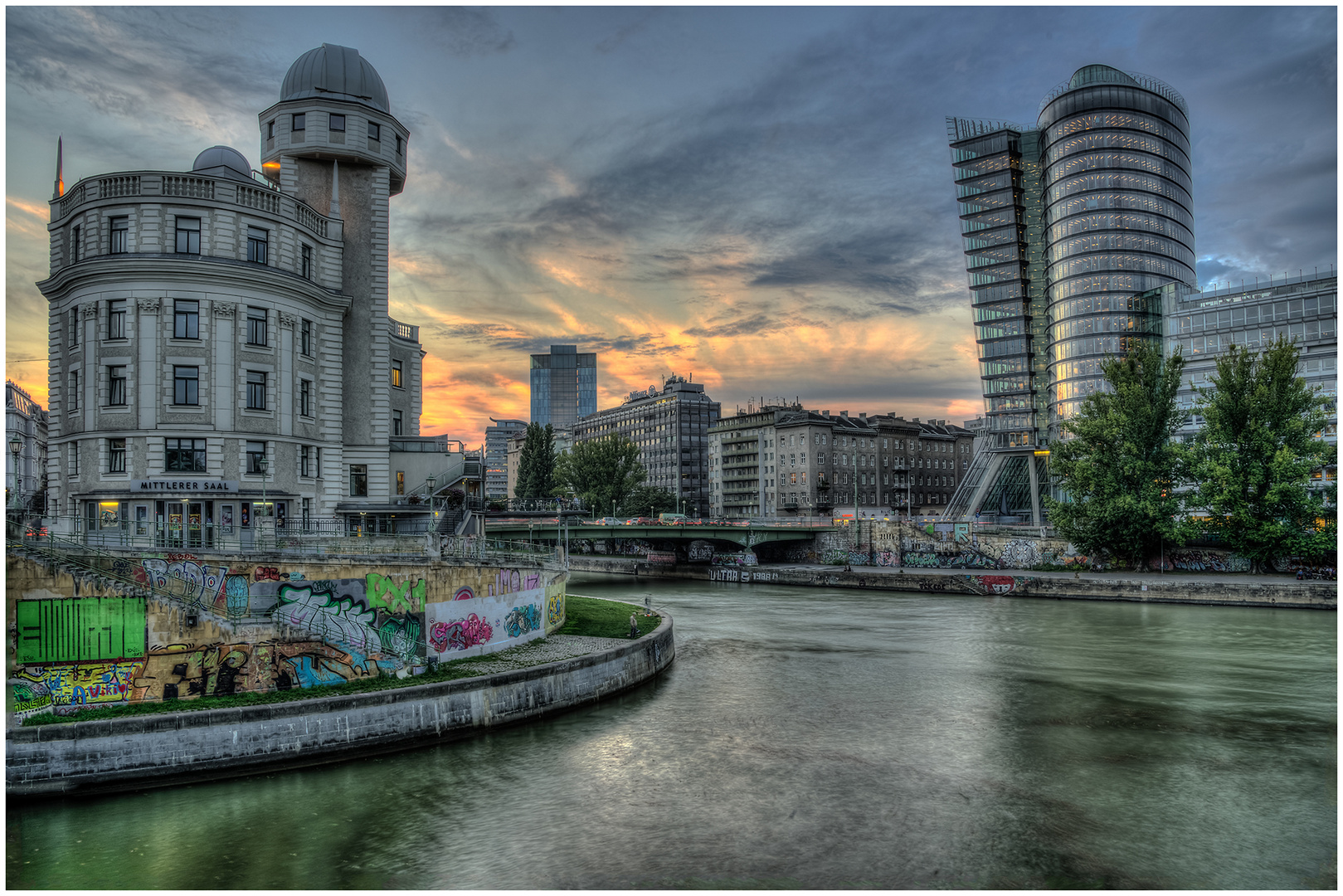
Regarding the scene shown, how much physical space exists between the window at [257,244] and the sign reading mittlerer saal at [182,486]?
1193cm

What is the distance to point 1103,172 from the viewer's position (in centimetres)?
10756

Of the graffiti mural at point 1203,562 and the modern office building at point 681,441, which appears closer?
the graffiti mural at point 1203,562

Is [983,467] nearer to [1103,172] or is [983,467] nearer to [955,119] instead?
[1103,172]

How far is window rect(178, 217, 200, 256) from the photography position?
137 feet

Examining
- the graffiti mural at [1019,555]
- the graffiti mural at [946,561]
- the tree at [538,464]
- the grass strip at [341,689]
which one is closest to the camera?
the grass strip at [341,689]

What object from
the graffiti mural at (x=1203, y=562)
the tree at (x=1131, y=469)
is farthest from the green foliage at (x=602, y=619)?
the graffiti mural at (x=1203, y=562)

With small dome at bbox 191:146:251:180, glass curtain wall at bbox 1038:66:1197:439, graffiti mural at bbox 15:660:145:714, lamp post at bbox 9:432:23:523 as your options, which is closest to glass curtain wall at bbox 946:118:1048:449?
glass curtain wall at bbox 1038:66:1197:439

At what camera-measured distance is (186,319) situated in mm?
41719

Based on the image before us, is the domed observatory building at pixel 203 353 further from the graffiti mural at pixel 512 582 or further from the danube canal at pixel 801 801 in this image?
the danube canal at pixel 801 801

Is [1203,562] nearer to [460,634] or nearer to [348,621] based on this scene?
[460,634]

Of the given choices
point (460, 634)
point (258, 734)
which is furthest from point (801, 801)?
point (258, 734)

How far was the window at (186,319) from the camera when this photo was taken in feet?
136

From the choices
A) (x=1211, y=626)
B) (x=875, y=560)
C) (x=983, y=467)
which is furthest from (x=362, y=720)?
(x=983, y=467)

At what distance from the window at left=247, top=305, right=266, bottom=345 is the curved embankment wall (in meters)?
25.9
